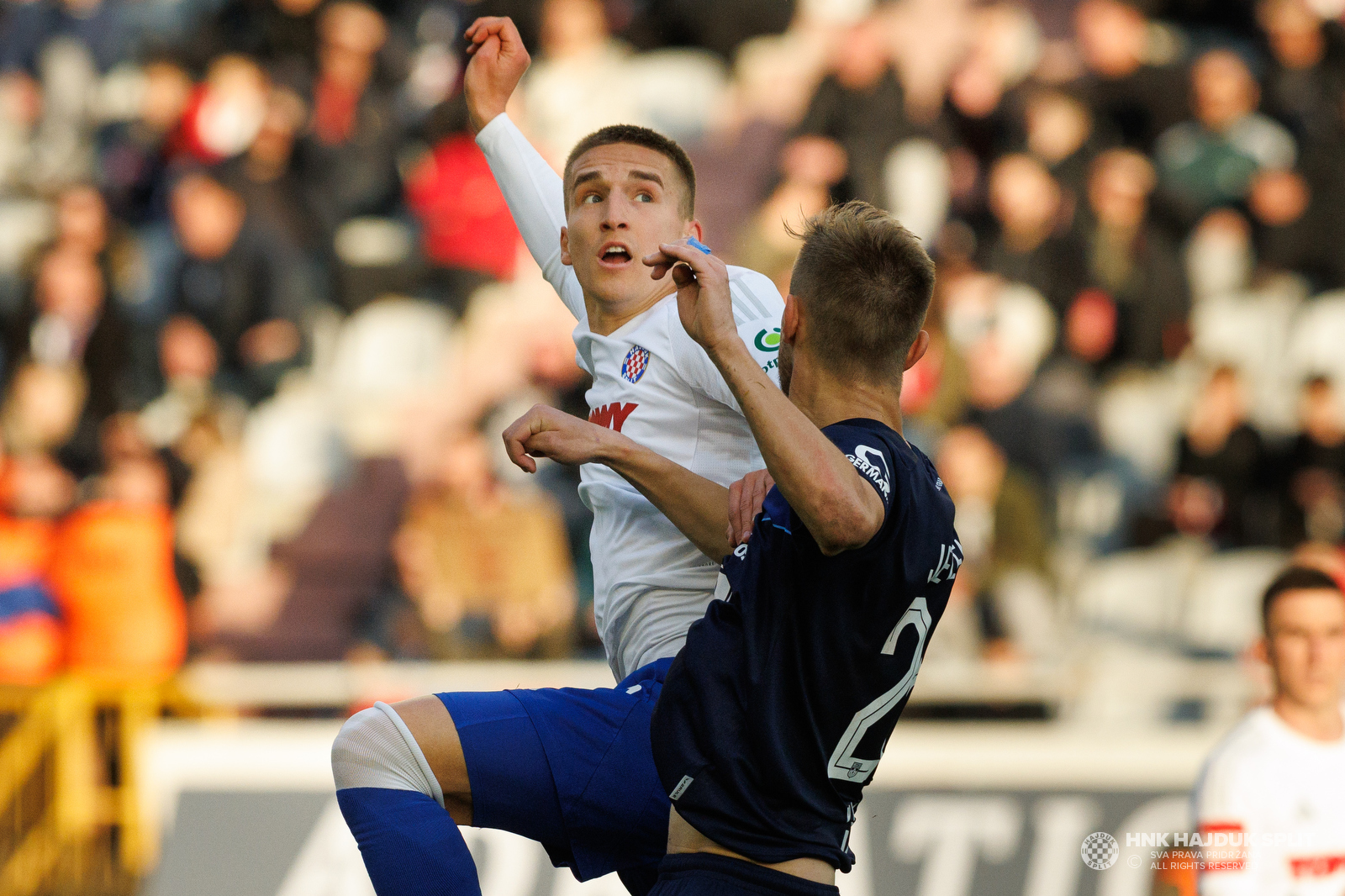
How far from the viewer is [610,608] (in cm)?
346

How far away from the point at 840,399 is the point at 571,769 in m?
0.98

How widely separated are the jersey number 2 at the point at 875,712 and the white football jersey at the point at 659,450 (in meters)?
0.64

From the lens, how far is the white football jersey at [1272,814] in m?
4.20

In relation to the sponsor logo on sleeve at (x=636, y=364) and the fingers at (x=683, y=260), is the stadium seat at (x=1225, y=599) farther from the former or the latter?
the fingers at (x=683, y=260)

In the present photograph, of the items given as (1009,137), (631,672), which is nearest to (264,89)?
(1009,137)

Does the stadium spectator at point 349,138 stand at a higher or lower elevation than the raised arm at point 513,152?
higher

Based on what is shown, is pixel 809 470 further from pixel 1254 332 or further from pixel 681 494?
pixel 1254 332

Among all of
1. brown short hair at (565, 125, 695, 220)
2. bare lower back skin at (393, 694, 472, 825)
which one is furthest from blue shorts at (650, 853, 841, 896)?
brown short hair at (565, 125, 695, 220)

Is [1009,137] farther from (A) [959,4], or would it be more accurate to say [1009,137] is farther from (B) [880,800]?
(B) [880,800]

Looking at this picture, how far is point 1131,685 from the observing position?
763 centimetres

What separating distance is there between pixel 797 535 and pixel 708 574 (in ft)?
2.30

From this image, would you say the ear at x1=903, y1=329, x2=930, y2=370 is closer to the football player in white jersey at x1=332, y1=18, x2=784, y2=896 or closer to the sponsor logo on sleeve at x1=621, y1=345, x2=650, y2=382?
the football player in white jersey at x1=332, y1=18, x2=784, y2=896
